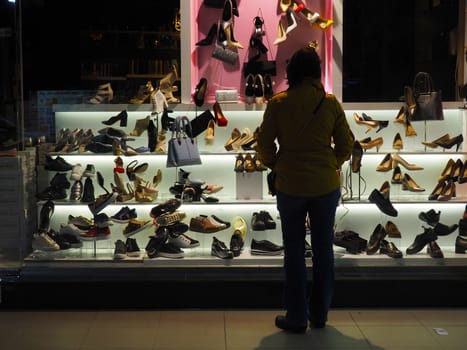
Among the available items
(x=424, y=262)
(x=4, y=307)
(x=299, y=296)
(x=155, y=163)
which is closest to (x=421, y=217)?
(x=424, y=262)

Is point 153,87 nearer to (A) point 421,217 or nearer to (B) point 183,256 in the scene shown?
(B) point 183,256

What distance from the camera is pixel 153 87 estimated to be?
19.9 ft

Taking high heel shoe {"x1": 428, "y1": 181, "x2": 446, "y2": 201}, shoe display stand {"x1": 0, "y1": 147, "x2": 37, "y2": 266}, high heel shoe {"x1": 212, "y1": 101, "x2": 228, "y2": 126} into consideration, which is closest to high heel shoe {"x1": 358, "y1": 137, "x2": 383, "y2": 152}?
high heel shoe {"x1": 428, "y1": 181, "x2": 446, "y2": 201}

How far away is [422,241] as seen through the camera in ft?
19.5

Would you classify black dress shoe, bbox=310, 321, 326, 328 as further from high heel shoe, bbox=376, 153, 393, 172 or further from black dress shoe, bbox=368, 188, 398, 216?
high heel shoe, bbox=376, 153, 393, 172

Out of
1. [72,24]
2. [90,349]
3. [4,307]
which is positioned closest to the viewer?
[90,349]

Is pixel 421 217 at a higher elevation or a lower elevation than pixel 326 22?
lower

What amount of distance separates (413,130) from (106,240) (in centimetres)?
263

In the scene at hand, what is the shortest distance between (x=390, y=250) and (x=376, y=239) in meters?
0.16

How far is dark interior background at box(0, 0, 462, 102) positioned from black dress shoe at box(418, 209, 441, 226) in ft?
3.19

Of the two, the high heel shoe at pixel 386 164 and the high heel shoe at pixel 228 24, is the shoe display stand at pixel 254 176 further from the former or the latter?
the high heel shoe at pixel 228 24

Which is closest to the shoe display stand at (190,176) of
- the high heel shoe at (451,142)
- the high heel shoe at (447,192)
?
the high heel shoe at (447,192)

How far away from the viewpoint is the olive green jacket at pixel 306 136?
474 centimetres

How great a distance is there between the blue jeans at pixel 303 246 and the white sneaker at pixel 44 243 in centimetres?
197
